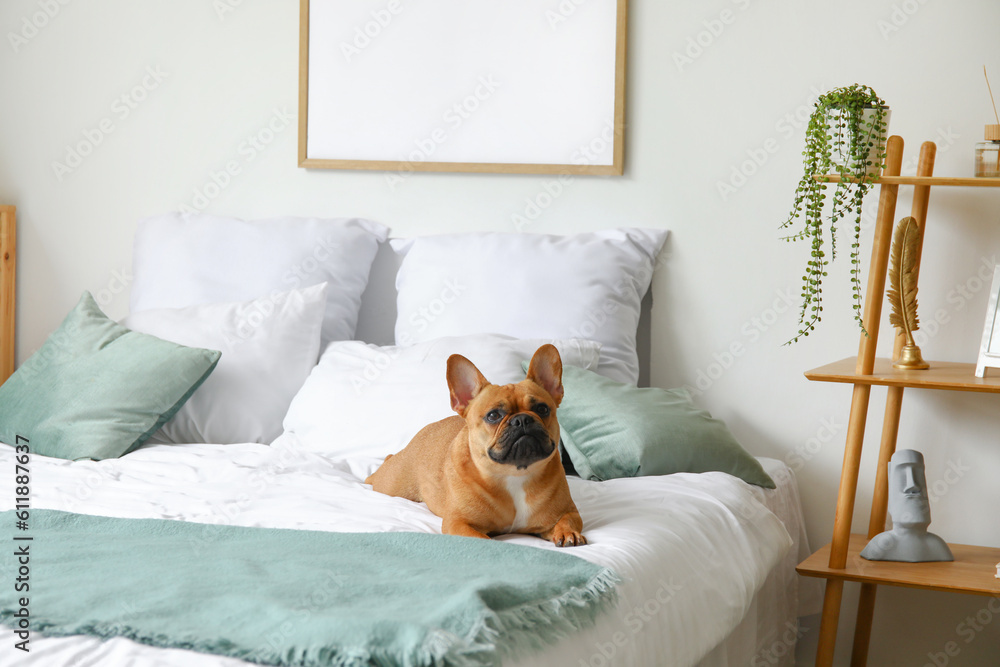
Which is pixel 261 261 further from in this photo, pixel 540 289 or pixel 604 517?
pixel 604 517

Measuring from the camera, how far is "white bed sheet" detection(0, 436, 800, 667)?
1282mm

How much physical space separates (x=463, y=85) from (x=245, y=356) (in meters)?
0.95

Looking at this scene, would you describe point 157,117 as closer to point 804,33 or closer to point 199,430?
point 199,430

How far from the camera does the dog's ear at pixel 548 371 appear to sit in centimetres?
149

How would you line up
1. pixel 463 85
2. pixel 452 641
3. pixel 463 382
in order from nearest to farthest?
pixel 452 641 < pixel 463 382 < pixel 463 85

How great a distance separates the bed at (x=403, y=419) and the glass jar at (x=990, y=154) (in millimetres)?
767

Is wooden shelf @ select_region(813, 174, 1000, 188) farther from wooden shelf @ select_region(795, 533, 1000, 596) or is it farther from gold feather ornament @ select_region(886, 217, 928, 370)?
wooden shelf @ select_region(795, 533, 1000, 596)

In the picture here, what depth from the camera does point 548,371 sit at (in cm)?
152

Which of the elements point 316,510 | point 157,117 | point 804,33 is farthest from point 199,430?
point 804,33

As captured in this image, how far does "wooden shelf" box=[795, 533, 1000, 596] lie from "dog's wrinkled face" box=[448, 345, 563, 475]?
773 mm

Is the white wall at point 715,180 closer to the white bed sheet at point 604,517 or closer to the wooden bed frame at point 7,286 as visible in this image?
the wooden bed frame at point 7,286

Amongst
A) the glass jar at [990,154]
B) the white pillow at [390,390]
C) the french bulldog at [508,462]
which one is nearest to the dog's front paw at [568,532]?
the french bulldog at [508,462]

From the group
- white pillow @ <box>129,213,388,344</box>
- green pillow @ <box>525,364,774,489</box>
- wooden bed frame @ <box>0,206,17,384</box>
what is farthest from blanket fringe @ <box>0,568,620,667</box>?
wooden bed frame @ <box>0,206,17,384</box>

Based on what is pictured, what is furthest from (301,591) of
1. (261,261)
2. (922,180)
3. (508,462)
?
(261,261)
